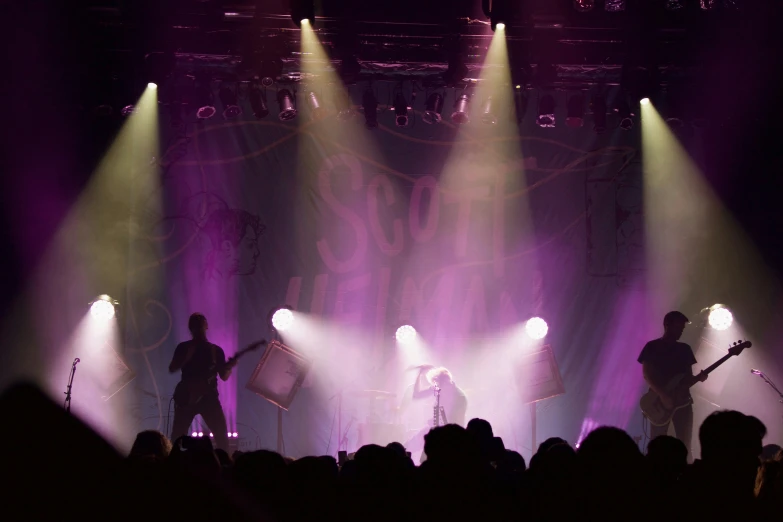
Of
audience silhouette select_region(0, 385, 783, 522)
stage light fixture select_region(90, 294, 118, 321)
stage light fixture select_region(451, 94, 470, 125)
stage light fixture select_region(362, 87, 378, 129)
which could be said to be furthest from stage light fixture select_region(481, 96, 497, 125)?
audience silhouette select_region(0, 385, 783, 522)

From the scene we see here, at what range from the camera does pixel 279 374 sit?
25.1 ft

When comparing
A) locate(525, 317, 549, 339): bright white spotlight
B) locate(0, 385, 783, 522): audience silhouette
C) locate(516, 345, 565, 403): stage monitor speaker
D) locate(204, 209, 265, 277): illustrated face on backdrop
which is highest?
locate(0, 385, 783, 522): audience silhouette

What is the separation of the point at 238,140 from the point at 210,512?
679cm

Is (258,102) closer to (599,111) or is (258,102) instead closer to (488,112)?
(488,112)

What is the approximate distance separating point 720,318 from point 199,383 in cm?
580

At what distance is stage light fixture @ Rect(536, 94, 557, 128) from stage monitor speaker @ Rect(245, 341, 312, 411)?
3.73m

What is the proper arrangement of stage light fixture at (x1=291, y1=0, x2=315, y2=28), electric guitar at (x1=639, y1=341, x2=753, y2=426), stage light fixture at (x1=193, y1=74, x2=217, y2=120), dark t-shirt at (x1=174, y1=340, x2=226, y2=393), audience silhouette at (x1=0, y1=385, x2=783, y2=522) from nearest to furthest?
audience silhouette at (x1=0, y1=385, x2=783, y2=522), stage light fixture at (x1=291, y1=0, x2=315, y2=28), electric guitar at (x1=639, y1=341, x2=753, y2=426), dark t-shirt at (x1=174, y1=340, x2=226, y2=393), stage light fixture at (x1=193, y1=74, x2=217, y2=120)

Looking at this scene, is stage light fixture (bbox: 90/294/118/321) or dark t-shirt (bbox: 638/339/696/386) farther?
stage light fixture (bbox: 90/294/118/321)

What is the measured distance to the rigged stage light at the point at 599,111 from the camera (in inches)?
330

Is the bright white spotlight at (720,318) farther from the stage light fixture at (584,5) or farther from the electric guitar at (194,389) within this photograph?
the electric guitar at (194,389)

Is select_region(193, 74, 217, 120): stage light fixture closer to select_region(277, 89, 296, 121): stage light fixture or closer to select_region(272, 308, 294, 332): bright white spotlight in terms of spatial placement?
select_region(277, 89, 296, 121): stage light fixture

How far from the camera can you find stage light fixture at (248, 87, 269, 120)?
8258mm

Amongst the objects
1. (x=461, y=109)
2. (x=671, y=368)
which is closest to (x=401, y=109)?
(x=461, y=109)

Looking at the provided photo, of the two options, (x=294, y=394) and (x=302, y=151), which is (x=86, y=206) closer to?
(x=302, y=151)
